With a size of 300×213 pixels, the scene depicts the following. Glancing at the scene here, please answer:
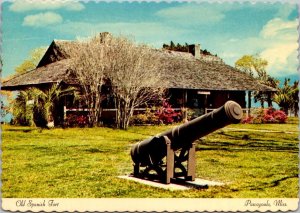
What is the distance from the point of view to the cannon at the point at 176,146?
30.1 feet

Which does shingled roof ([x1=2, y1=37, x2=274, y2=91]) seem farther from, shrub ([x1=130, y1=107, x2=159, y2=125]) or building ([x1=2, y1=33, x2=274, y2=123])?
shrub ([x1=130, y1=107, x2=159, y2=125])

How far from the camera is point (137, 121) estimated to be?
20453 millimetres

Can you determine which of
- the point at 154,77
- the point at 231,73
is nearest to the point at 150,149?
the point at 154,77

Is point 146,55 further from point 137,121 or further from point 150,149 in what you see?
point 150,149

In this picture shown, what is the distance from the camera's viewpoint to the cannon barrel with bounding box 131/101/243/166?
349 inches

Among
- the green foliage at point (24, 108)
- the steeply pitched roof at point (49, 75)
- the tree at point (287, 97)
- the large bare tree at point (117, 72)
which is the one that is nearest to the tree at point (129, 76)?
the large bare tree at point (117, 72)

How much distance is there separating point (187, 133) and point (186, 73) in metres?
15.4

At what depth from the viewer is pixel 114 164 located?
1271 cm

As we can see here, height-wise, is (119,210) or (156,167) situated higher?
(156,167)

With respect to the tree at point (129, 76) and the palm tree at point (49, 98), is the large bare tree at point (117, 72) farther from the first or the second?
the palm tree at point (49, 98)

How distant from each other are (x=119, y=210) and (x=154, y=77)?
494 inches

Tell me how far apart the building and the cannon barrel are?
35.1 feet

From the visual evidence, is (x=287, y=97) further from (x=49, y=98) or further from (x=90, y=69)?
(x=49, y=98)

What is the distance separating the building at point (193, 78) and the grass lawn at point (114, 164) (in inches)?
202
